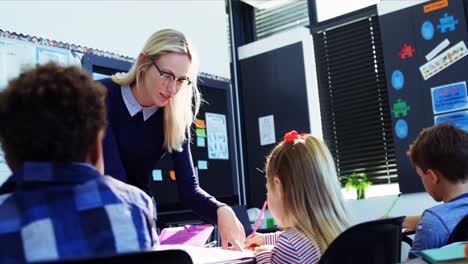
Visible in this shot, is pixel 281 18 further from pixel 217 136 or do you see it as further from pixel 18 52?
pixel 18 52

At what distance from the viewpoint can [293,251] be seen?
137 cm

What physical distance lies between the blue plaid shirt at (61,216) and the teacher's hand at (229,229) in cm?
77

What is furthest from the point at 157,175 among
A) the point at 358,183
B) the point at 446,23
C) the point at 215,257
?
the point at 215,257

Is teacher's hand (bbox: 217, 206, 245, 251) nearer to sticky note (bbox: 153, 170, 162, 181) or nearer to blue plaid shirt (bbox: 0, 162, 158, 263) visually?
blue plaid shirt (bbox: 0, 162, 158, 263)

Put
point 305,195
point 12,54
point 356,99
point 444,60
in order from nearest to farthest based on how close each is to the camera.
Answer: point 305,195 → point 12,54 → point 444,60 → point 356,99

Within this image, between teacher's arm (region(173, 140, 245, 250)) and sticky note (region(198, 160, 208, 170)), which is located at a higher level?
sticky note (region(198, 160, 208, 170))

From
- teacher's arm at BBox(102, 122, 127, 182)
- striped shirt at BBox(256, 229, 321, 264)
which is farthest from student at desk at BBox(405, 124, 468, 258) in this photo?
teacher's arm at BBox(102, 122, 127, 182)

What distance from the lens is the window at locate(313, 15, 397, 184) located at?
159 inches

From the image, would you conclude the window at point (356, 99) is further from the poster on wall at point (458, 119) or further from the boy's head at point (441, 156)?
the boy's head at point (441, 156)

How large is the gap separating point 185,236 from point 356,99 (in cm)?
290

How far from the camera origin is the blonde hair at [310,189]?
4.89 ft

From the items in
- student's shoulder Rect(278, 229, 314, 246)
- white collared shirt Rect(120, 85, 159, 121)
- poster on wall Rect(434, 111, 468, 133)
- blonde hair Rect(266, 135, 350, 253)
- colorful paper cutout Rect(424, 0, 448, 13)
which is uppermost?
colorful paper cutout Rect(424, 0, 448, 13)

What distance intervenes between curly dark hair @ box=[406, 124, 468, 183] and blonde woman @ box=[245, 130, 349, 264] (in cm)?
53

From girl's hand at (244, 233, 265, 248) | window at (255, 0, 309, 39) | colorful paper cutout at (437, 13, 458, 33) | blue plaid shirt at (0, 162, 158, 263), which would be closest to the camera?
blue plaid shirt at (0, 162, 158, 263)
